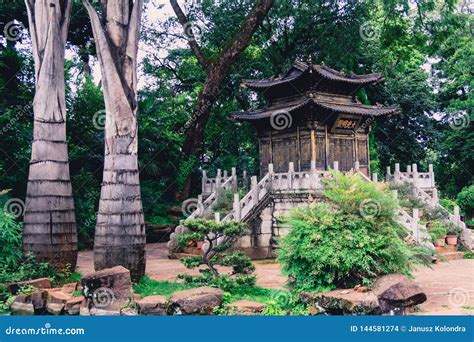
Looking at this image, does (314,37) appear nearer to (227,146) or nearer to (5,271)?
(227,146)

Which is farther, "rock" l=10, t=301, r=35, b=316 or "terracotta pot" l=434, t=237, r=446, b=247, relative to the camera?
"terracotta pot" l=434, t=237, r=446, b=247

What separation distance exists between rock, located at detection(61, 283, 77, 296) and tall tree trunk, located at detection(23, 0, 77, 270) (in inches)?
28.3

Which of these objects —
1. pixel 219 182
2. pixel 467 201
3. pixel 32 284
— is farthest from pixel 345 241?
pixel 467 201

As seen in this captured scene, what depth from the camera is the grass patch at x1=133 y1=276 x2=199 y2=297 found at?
8789 mm

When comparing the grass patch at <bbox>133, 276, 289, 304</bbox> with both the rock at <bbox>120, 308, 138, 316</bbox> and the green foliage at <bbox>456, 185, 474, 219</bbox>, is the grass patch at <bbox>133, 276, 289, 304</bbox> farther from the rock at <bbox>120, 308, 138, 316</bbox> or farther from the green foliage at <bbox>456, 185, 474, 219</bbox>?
the green foliage at <bbox>456, 185, 474, 219</bbox>

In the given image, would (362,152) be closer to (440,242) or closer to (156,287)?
(440,242)

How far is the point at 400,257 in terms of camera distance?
7.32 metres

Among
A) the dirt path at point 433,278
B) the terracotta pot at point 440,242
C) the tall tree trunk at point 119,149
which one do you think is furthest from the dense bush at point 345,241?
the terracotta pot at point 440,242

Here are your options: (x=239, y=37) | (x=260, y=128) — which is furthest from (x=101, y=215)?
(x=239, y=37)

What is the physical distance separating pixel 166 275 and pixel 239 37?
12.3 meters

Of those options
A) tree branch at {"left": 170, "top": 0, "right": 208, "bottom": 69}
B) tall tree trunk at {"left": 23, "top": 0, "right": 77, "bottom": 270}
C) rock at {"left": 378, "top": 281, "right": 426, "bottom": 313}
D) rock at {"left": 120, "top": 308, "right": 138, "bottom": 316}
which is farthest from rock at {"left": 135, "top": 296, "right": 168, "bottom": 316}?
tree branch at {"left": 170, "top": 0, "right": 208, "bottom": 69}

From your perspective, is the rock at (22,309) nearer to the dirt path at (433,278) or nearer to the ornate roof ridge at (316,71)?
the dirt path at (433,278)

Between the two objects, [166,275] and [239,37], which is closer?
[166,275]

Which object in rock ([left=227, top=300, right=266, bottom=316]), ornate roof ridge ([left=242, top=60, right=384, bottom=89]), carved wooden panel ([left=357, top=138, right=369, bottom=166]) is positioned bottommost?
rock ([left=227, top=300, right=266, bottom=316])
